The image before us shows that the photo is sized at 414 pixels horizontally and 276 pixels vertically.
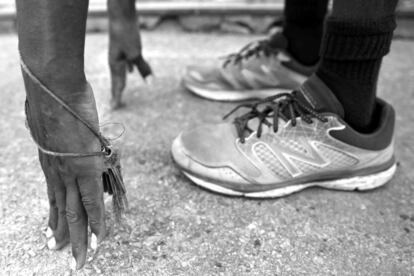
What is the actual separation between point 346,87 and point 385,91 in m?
0.70

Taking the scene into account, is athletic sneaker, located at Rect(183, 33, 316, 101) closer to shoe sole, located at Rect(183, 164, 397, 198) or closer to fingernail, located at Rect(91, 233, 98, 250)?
shoe sole, located at Rect(183, 164, 397, 198)

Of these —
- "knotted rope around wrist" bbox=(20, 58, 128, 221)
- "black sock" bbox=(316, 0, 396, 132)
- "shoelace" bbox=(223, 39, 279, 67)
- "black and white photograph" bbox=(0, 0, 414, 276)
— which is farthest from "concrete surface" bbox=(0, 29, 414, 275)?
"shoelace" bbox=(223, 39, 279, 67)

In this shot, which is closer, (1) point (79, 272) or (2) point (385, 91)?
(1) point (79, 272)

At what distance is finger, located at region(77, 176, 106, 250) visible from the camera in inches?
26.1

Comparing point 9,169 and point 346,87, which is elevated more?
point 346,87

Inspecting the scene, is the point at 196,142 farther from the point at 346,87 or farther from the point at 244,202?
the point at 346,87

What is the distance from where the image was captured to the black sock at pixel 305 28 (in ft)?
4.45

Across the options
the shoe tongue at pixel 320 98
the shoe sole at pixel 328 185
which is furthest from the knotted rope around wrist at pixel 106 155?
the shoe tongue at pixel 320 98

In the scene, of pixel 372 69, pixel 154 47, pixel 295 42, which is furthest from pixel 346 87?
pixel 154 47

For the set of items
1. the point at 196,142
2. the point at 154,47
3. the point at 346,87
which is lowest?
the point at 154,47

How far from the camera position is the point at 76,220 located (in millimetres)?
677

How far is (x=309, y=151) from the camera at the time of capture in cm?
94

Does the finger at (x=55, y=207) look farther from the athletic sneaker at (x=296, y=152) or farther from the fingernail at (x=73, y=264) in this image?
the athletic sneaker at (x=296, y=152)

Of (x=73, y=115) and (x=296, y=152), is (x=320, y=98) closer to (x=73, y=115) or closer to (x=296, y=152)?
(x=296, y=152)
